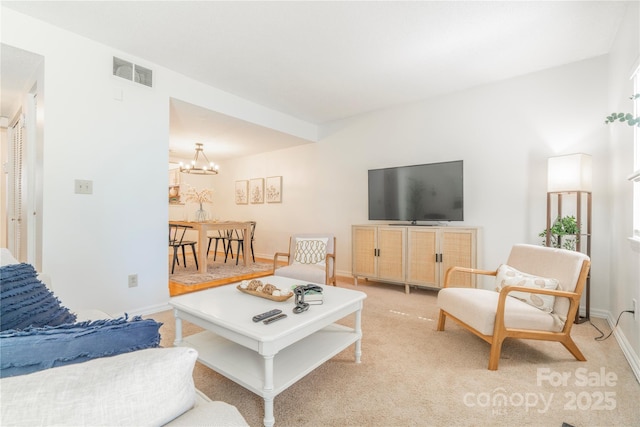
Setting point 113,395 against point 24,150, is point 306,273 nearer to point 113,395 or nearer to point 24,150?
point 113,395

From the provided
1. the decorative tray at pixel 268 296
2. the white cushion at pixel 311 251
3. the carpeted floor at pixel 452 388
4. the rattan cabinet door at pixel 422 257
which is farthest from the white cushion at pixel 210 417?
the rattan cabinet door at pixel 422 257

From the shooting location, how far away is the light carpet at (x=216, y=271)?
424 centimetres

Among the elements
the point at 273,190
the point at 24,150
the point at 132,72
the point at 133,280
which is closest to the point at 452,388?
the point at 133,280

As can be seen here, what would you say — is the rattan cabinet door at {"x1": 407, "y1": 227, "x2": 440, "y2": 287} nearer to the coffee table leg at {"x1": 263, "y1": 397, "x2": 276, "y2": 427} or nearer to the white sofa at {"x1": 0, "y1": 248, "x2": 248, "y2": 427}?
the coffee table leg at {"x1": 263, "y1": 397, "x2": 276, "y2": 427}

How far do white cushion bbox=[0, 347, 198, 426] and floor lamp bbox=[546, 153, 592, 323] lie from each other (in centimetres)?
353

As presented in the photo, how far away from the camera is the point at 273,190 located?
610 centimetres

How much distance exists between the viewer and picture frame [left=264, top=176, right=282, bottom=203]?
19.6 feet

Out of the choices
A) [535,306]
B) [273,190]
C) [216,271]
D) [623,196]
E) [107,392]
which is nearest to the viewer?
[107,392]

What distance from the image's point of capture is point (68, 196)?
8.55 ft

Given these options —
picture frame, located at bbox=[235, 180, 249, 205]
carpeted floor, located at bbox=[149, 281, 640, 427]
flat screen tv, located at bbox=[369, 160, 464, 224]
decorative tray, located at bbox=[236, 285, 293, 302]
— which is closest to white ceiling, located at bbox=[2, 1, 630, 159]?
flat screen tv, located at bbox=[369, 160, 464, 224]

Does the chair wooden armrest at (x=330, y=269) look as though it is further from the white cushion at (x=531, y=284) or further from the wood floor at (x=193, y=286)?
the white cushion at (x=531, y=284)

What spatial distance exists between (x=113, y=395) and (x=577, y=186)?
3.68 meters

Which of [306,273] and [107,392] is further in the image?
[306,273]

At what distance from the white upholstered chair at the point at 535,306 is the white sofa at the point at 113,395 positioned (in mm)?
1966
